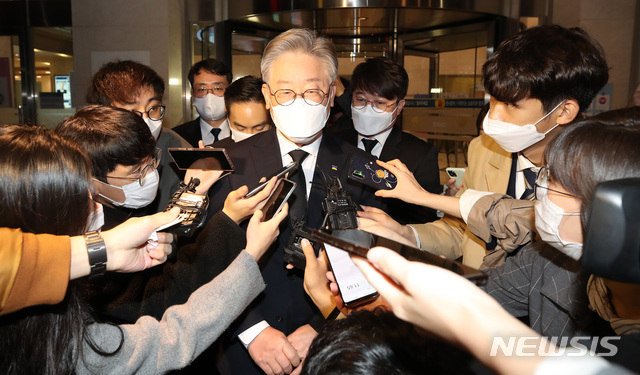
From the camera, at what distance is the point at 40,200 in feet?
3.62

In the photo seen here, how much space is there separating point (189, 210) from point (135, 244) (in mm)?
286

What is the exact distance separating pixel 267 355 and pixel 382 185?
0.75 m

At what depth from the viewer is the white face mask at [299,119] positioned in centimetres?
196

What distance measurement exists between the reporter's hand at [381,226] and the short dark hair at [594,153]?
56 cm

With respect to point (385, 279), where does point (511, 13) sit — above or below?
above

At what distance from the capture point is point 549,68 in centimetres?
179

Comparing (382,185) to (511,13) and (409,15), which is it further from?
(511,13)

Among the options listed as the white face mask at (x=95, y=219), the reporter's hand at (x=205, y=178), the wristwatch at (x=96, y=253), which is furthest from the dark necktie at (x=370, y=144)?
the wristwatch at (x=96, y=253)

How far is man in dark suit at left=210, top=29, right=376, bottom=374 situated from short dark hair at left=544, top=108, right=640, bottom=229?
2.87ft

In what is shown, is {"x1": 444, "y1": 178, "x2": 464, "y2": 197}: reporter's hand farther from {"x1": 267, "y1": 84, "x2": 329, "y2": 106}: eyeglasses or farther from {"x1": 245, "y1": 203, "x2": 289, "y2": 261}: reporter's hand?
{"x1": 245, "y1": 203, "x2": 289, "y2": 261}: reporter's hand

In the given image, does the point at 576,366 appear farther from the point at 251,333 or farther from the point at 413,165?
Result: the point at 413,165

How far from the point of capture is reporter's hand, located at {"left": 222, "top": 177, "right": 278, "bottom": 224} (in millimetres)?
1706

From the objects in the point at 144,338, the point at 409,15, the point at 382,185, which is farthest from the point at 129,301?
the point at 409,15

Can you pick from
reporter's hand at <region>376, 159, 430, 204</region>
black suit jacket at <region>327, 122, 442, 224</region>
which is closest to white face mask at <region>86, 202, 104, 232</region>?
reporter's hand at <region>376, 159, 430, 204</region>
